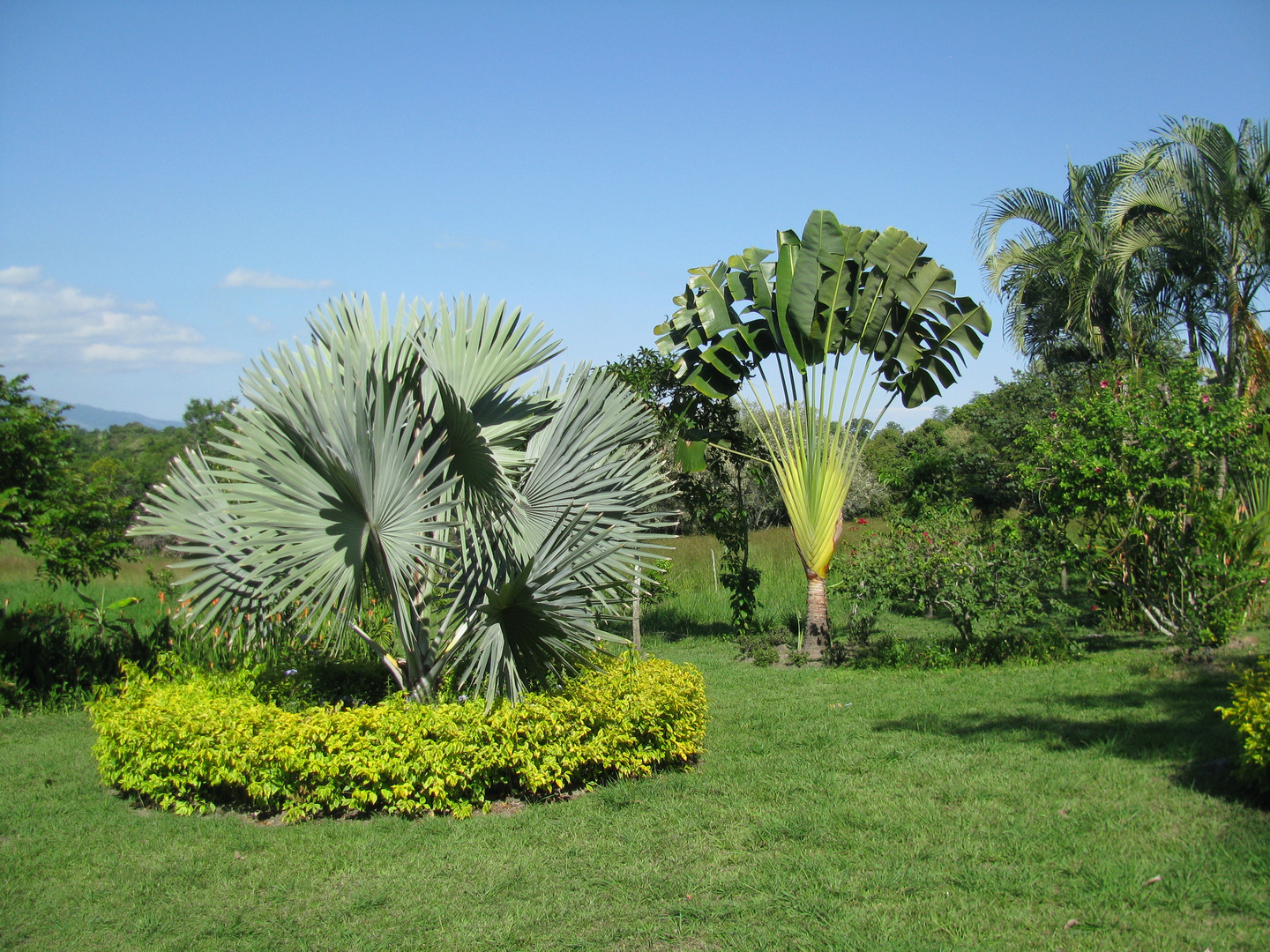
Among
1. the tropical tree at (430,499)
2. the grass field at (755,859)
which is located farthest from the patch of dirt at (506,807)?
the tropical tree at (430,499)

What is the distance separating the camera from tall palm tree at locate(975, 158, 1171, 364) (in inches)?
531

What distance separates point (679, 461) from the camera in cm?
1220

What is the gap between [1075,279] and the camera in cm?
1358

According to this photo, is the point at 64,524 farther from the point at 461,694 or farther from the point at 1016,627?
the point at 1016,627

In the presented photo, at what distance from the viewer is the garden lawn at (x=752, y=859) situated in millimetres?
4141

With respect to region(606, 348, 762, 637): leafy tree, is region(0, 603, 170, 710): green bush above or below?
below

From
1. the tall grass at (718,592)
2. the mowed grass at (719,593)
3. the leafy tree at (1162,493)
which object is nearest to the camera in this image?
the leafy tree at (1162,493)

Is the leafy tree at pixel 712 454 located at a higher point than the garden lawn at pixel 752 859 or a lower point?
higher

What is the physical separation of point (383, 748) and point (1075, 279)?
12.5 metres

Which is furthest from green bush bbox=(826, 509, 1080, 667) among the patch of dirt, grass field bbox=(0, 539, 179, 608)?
grass field bbox=(0, 539, 179, 608)

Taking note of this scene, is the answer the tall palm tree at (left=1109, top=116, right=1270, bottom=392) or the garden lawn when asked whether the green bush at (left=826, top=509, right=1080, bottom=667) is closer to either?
the garden lawn

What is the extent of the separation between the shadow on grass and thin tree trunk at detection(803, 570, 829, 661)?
3.23 m

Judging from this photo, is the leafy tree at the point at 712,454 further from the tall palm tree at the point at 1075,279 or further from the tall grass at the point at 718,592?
the tall palm tree at the point at 1075,279

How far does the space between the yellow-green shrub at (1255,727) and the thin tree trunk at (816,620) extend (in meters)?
5.96
